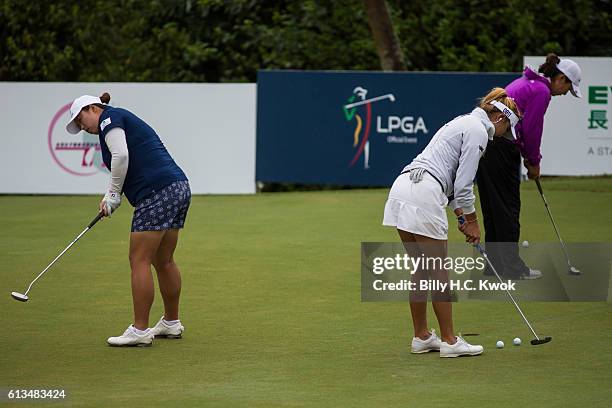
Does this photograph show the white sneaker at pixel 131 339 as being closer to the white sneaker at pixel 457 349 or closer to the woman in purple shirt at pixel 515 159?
the white sneaker at pixel 457 349

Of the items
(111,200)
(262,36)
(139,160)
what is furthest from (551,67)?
(262,36)

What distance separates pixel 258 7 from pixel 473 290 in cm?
1975

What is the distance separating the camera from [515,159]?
11125mm

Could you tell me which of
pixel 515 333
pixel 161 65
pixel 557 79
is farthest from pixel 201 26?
pixel 515 333

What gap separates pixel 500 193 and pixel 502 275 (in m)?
0.72

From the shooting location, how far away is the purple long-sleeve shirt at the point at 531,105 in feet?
35.7

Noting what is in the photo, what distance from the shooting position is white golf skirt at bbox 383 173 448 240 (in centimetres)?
816

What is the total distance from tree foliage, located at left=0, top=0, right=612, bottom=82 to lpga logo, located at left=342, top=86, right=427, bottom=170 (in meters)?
8.81

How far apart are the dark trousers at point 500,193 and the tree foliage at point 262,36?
1643 centimetres

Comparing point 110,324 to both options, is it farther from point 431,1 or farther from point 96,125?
point 431,1

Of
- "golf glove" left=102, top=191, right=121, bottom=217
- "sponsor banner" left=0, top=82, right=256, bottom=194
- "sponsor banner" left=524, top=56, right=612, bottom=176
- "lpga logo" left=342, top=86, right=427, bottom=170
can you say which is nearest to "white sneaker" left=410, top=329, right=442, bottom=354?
"golf glove" left=102, top=191, right=121, bottom=217

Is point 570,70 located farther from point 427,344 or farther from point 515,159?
point 427,344

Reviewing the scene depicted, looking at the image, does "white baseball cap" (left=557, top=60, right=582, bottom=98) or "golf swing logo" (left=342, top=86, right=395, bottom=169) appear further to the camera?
"golf swing logo" (left=342, top=86, right=395, bottom=169)

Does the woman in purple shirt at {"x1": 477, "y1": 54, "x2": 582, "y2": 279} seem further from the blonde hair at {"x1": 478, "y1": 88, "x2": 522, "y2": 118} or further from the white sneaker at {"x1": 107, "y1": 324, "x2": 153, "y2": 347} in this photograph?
the white sneaker at {"x1": 107, "y1": 324, "x2": 153, "y2": 347}
